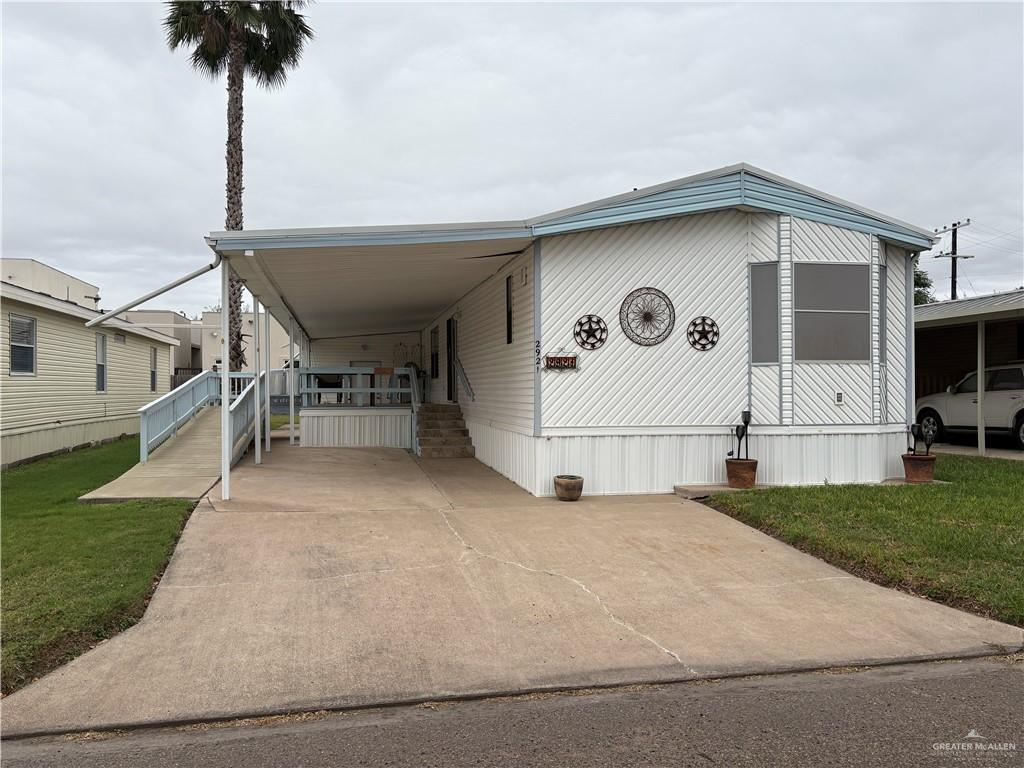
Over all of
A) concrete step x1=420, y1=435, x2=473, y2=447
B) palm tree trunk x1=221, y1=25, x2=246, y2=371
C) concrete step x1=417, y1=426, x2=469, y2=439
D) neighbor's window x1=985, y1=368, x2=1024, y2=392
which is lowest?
concrete step x1=420, y1=435, x2=473, y2=447

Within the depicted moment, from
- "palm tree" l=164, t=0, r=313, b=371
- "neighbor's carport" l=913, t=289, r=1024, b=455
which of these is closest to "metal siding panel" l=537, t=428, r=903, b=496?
"neighbor's carport" l=913, t=289, r=1024, b=455

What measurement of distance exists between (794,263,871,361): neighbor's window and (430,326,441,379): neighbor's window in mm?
9728

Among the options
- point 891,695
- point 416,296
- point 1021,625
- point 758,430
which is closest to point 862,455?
point 758,430

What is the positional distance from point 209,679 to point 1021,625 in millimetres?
5269

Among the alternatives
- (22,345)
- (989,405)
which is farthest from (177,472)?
(989,405)

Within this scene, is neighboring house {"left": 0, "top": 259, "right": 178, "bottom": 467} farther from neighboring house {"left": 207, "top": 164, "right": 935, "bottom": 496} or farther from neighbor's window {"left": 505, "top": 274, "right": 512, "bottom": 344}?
neighbor's window {"left": 505, "top": 274, "right": 512, "bottom": 344}

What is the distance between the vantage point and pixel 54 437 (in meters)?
15.2

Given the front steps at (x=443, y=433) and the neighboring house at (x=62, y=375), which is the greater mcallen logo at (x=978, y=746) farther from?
the neighboring house at (x=62, y=375)

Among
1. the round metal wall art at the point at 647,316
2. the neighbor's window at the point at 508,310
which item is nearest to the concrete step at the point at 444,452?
the neighbor's window at the point at 508,310

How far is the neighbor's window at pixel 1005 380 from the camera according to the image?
1376 cm

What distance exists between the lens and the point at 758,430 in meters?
9.79

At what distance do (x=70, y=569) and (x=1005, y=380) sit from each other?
15.5 metres

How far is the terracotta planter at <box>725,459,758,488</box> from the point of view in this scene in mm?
9367

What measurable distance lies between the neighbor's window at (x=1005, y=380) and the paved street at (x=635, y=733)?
39.0ft
